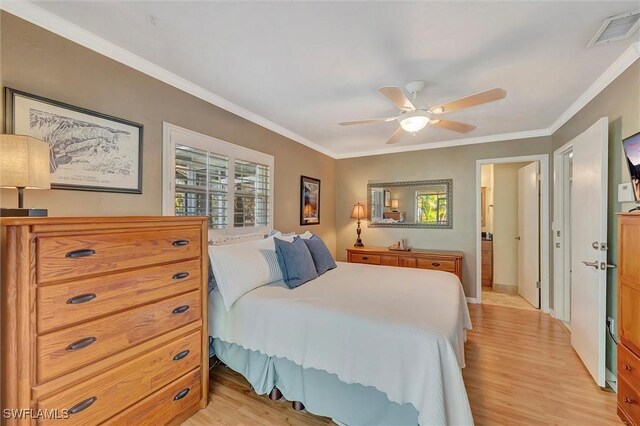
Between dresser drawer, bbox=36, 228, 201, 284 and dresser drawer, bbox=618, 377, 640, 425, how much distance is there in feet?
9.49

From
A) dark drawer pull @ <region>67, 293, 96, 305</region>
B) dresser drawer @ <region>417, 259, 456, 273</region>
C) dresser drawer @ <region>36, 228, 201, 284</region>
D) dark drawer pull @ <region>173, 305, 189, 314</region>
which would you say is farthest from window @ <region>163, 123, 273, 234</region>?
dresser drawer @ <region>417, 259, 456, 273</region>

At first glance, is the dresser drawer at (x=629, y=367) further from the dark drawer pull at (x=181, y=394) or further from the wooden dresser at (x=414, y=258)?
the dark drawer pull at (x=181, y=394)

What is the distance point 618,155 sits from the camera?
2107mm

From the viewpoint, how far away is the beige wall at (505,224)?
15.4 ft

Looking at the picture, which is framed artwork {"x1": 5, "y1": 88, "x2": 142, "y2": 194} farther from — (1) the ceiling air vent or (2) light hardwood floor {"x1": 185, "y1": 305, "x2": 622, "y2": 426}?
(1) the ceiling air vent

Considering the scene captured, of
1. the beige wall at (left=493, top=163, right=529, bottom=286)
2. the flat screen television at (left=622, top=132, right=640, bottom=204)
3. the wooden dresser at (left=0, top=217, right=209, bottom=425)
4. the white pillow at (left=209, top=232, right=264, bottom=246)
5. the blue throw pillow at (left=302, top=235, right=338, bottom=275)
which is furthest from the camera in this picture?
the beige wall at (left=493, top=163, right=529, bottom=286)

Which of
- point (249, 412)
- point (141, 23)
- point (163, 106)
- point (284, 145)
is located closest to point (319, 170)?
point (284, 145)

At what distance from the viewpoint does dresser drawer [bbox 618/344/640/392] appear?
1.62 meters

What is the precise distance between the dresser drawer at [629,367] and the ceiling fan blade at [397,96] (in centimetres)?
217

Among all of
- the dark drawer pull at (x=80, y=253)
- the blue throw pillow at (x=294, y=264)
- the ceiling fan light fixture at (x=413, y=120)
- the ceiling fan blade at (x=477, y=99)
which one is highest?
the ceiling fan blade at (x=477, y=99)

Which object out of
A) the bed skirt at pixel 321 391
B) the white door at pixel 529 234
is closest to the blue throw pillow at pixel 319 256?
the bed skirt at pixel 321 391

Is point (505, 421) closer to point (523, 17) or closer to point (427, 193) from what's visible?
point (523, 17)

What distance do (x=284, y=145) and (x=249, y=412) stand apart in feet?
9.78

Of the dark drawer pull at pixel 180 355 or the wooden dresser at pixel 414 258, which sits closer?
the dark drawer pull at pixel 180 355
